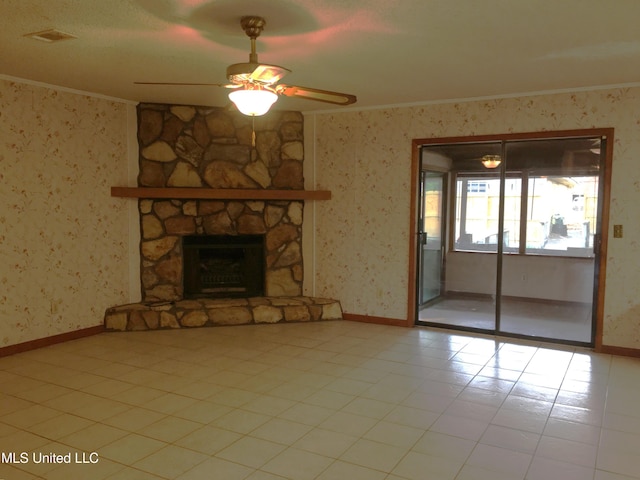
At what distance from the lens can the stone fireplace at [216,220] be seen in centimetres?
549

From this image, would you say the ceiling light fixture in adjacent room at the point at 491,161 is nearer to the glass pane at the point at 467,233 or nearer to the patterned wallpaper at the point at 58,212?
the glass pane at the point at 467,233

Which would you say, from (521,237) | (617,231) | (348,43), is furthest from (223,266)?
(617,231)

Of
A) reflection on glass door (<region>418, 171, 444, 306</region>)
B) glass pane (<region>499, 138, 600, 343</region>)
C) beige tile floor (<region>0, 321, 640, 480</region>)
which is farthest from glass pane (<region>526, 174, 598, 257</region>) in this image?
beige tile floor (<region>0, 321, 640, 480</region>)

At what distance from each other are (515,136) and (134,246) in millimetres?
4165

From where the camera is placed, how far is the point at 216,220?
5.76 m

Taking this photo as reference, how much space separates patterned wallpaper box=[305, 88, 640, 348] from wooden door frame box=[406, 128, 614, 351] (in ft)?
0.16

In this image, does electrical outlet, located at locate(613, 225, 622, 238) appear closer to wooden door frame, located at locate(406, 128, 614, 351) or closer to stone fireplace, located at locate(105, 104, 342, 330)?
wooden door frame, located at locate(406, 128, 614, 351)

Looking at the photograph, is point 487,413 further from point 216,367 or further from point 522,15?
point 522,15

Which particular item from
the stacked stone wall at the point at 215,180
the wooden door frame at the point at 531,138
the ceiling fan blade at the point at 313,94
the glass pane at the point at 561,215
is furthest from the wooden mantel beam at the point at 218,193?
the ceiling fan blade at the point at 313,94

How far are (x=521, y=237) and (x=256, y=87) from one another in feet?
15.3

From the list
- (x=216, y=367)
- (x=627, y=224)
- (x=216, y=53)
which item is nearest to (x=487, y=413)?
(x=216, y=367)

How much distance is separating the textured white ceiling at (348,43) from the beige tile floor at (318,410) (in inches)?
94.3

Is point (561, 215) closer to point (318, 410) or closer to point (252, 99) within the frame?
point (318, 410)

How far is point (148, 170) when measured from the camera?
5.54 meters
